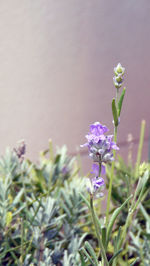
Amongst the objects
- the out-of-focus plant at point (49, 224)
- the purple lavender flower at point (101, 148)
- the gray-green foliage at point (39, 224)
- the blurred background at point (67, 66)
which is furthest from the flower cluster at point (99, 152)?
the blurred background at point (67, 66)

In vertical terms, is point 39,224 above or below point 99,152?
below

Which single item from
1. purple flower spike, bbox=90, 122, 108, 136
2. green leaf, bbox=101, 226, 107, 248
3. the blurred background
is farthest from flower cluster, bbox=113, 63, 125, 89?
the blurred background

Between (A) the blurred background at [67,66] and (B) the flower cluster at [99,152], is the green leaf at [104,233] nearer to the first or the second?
(B) the flower cluster at [99,152]

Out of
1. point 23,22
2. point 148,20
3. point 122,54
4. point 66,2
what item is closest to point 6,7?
point 23,22

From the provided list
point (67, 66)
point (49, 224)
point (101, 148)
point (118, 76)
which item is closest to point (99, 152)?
point (101, 148)

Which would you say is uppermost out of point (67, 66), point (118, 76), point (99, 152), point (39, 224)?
point (67, 66)

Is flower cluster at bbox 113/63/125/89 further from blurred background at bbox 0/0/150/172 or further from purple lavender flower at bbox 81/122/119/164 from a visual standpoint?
blurred background at bbox 0/0/150/172

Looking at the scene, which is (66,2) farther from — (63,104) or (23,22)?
(63,104)

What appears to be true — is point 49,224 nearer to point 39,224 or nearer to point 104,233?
point 39,224

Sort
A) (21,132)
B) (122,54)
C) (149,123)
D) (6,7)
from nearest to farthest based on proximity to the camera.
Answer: (6,7) → (21,132) → (122,54) → (149,123)
